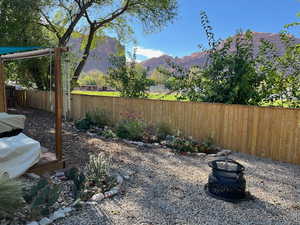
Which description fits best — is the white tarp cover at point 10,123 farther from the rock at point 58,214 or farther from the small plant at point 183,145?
the small plant at point 183,145

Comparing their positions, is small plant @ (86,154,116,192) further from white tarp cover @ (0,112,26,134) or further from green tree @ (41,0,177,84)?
green tree @ (41,0,177,84)

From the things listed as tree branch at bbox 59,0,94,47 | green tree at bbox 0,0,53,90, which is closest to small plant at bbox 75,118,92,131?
green tree at bbox 0,0,53,90

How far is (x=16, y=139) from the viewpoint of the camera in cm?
317

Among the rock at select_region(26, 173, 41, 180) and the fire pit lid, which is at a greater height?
the fire pit lid

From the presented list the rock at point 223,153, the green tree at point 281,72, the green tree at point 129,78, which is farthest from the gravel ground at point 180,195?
the green tree at point 129,78

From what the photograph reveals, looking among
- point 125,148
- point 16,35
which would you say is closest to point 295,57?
point 125,148

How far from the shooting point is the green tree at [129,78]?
784cm

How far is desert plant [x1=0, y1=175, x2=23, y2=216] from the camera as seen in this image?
1975mm

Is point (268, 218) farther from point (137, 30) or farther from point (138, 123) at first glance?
point (137, 30)

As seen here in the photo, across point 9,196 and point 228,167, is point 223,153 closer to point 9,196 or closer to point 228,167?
point 228,167

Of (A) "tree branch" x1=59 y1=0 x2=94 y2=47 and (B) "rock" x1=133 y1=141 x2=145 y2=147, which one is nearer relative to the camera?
(B) "rock" x1=133 y1=141 x2=145 y2=147

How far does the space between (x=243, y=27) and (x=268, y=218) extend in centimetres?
517

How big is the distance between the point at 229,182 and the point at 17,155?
9.11 feet

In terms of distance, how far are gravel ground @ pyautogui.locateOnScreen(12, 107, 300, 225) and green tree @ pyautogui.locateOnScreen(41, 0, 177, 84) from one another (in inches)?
283
